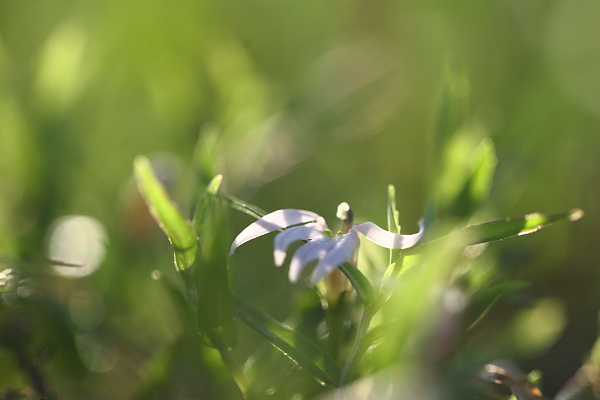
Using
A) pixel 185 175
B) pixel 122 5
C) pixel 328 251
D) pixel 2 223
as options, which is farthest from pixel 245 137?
pixel 122 5

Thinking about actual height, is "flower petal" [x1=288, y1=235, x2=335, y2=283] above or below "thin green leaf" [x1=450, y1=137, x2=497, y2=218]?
above

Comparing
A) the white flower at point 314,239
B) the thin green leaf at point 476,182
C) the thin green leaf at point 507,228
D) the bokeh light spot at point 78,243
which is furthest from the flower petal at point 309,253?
the bokeh light spot at point 78,243

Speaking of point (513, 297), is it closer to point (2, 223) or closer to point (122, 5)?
point (2, 223)

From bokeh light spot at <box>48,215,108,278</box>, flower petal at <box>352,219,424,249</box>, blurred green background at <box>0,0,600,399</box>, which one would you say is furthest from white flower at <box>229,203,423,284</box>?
bokeh light spot at <box>48,215,108,278</box>

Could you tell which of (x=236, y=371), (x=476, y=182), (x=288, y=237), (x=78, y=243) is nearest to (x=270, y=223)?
(x=288, y=237)

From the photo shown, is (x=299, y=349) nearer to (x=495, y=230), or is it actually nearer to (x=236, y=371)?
(x=236, y=371)

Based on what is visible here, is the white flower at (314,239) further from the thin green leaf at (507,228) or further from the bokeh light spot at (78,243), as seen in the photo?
the bokeh light spot at (78,243)

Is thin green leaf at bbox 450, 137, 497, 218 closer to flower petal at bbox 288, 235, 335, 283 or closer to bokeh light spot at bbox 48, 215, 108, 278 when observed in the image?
flower petal at bbox 288, 235, 335, 283
